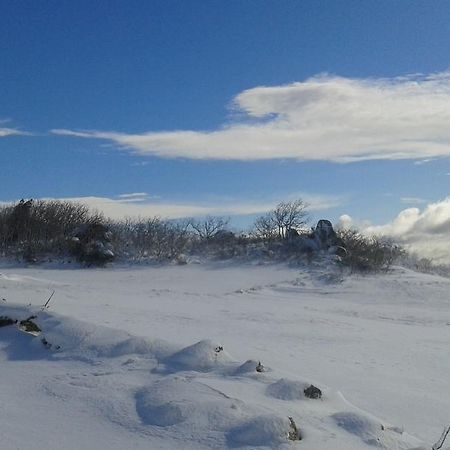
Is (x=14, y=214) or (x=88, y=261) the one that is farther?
(x=14, y=214)

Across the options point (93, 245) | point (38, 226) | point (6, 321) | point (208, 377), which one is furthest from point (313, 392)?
point (38, 226)

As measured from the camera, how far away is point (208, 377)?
20.7ft

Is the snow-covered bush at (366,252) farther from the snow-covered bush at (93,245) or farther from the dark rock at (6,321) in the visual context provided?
the dark rock at (6,321)

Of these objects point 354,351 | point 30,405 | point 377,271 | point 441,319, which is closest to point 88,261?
point 377,271

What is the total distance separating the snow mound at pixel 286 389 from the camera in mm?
5809

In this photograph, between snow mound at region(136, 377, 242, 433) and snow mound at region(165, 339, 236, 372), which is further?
snow mound at region(165, 339, 236, 372)

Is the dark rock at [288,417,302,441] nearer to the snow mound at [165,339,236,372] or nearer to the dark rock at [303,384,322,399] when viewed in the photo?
the dark rock at [303,384,322,399]

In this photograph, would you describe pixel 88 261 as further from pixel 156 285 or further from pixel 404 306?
pixel 404 306

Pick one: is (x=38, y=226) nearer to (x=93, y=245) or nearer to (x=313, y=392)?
(x=93, y=245)

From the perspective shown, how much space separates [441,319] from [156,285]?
392 inches

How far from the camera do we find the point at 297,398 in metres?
5.78

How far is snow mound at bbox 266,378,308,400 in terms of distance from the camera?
581cm

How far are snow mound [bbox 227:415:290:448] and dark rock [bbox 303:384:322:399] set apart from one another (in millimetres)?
1113

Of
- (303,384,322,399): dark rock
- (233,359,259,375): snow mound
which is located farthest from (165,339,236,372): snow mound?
(303,384,322,399): dark rock
